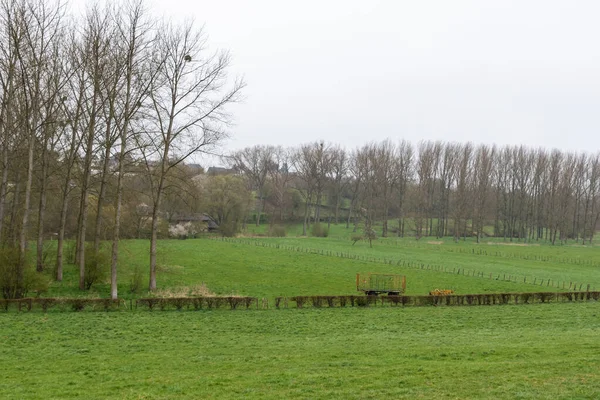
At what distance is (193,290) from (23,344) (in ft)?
48.3

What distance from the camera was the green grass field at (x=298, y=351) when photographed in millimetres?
12336

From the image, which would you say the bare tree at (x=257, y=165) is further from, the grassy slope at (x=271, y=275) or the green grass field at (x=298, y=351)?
the green grass field at (x=298, y=351)

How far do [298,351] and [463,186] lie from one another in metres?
94.7

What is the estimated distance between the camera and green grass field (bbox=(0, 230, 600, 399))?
12336 mm

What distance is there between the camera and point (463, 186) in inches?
4163

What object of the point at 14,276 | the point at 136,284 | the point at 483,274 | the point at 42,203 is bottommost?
the point at 136,284

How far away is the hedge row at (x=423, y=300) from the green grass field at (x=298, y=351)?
1114mm

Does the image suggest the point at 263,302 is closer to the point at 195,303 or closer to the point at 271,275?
the point at 195,303

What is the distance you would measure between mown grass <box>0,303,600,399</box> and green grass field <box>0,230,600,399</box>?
44mm

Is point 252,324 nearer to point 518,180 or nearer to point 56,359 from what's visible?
point 56,359

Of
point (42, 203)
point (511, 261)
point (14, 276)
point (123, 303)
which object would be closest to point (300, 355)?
point (123, 303)

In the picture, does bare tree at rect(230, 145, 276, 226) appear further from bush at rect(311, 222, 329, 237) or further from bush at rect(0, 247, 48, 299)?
bush at rect(0, 247, 48, 299)

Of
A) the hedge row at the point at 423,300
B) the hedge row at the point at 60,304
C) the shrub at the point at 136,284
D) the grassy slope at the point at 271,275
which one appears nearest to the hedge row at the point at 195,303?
the hedge row at the point at 60,304

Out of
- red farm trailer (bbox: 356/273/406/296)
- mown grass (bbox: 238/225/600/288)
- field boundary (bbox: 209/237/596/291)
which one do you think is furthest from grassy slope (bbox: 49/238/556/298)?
mown grass (bbox: 238/225/600/288)
